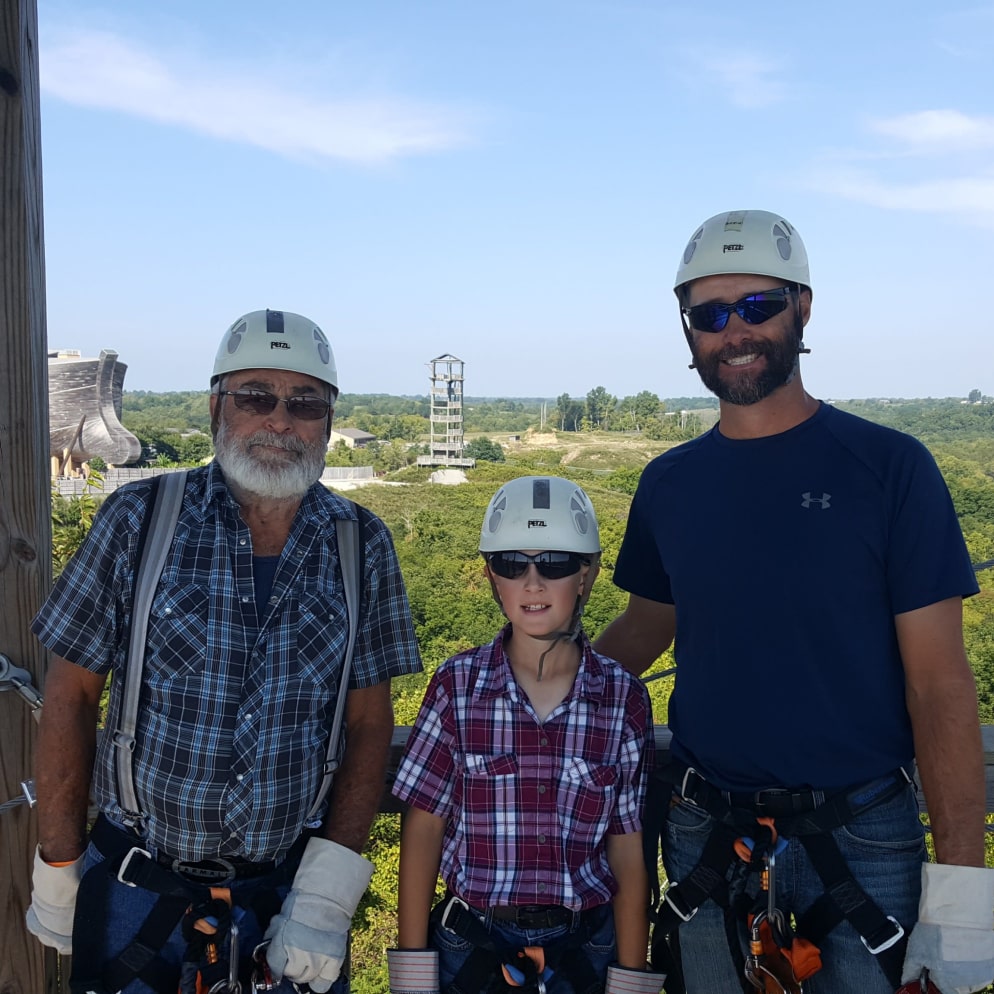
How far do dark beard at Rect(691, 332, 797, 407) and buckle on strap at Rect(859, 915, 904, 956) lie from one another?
1.44m

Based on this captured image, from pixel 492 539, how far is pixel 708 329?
897 millimetres

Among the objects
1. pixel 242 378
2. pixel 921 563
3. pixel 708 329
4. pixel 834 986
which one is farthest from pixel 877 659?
pixel 242 378

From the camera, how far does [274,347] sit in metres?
2.83

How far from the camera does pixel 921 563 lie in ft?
8.02

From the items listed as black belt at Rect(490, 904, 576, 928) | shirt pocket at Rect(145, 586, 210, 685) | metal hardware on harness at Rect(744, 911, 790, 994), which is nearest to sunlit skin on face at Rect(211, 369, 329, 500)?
shirt pocket at Rect(145, 586, 210, 685)

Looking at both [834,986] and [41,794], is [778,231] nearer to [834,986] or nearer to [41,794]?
[834,986]

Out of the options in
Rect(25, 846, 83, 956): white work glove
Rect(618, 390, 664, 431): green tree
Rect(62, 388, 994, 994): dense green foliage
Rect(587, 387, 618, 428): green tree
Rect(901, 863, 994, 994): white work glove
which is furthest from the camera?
Rect(587, 387, 618, 428): green tree

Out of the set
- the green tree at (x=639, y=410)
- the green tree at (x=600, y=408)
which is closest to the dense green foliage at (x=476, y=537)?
the green tree at (x=639, y=410)

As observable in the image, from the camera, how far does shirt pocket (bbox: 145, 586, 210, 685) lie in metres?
2.55

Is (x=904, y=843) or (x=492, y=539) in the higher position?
(x=492, y=539)

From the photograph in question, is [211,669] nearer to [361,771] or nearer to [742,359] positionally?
[361,771]

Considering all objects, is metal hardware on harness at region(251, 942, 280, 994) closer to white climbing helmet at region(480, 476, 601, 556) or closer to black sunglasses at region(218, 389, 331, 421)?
white climbing helmet at region(480, 476, 601, 556)

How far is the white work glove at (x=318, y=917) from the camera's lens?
252 cm

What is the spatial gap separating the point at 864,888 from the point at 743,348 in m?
1.51
